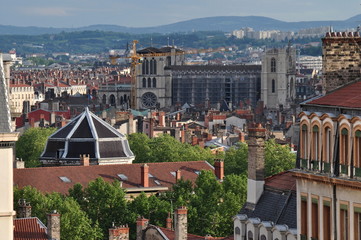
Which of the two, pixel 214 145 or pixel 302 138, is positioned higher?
pixel 302 138

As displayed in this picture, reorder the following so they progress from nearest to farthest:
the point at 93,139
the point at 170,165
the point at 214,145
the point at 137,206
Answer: the point at 137,206
the point at 170,165
the point at 93,139
the point at 214,145

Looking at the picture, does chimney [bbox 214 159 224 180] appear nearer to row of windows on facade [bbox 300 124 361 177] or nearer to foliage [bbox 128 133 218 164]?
foliage [bbox 128 133 218 164]

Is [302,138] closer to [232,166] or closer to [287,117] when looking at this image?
[232,166]

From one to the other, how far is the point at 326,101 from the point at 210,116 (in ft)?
499

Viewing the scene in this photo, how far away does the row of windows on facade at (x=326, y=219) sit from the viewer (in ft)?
109

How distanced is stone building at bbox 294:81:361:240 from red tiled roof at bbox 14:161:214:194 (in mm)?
46892

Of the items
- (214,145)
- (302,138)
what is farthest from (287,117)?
(302,138)

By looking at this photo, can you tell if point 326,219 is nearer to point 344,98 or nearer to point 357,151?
point 357,151

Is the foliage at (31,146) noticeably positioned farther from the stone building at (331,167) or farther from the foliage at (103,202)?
the stone building at (331,167)

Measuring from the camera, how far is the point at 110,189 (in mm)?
78500

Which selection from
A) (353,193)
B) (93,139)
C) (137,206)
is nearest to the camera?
(353,193)

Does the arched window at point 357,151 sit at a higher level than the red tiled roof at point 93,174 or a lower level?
higher

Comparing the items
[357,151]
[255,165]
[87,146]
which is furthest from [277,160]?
[357,151]

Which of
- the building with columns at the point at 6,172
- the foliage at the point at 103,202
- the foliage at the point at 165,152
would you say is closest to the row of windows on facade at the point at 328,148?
the building with columns at the point at 6,172
